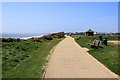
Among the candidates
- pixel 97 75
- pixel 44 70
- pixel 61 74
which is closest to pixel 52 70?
pixel 44 70

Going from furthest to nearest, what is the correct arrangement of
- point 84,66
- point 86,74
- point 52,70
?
point 84,66 < point 52,70 < point 86,74

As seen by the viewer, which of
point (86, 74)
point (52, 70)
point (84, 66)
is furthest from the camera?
point (84, 66)

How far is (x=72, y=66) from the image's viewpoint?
1423 centimetres

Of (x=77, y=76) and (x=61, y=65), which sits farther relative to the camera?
(x=61, y=65)

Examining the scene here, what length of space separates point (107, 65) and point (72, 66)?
184cm

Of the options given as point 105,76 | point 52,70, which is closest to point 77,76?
point 105,76

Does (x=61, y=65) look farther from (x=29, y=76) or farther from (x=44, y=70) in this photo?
(x=29, y=76)

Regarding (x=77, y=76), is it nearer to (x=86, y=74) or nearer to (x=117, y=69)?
(x=86, y=74)

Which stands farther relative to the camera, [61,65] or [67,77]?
[61,65]

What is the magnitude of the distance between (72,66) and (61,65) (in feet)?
→ 2.22

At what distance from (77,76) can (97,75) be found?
0.87 meters

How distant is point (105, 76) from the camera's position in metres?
11.4

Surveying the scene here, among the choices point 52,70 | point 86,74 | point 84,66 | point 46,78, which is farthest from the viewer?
point 84,66

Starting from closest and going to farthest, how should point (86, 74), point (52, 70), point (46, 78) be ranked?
1. point (46, 78)
2. point (86, 74)
3. point (52, 70)
